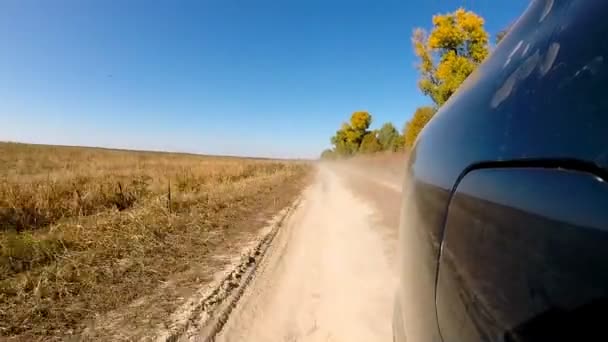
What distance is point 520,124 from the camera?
0.63m

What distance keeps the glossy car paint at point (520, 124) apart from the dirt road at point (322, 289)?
159 centimetres

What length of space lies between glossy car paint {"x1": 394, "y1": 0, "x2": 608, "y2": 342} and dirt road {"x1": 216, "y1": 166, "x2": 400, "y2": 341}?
159cm

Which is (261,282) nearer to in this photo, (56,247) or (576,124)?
(56,247)

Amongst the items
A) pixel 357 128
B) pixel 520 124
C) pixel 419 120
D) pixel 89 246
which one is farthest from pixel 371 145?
pixel 520 124

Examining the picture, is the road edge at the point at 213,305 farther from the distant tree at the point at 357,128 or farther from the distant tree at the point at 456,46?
the distant tree at the point at 357,128

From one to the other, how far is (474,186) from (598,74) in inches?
11.6

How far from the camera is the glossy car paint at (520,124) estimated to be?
0.47 m

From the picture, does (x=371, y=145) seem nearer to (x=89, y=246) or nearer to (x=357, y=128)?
(x=357, y=128)

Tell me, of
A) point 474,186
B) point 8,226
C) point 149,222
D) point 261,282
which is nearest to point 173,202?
point 149,222

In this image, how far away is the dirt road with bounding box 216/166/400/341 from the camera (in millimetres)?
2629

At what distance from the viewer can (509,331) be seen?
0.50m

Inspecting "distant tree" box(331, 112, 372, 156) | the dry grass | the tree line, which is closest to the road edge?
the dry grass

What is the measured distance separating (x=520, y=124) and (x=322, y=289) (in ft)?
9.99

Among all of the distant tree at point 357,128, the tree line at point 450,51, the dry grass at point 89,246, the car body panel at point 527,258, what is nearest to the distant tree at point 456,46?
the tree line at point 450,51
